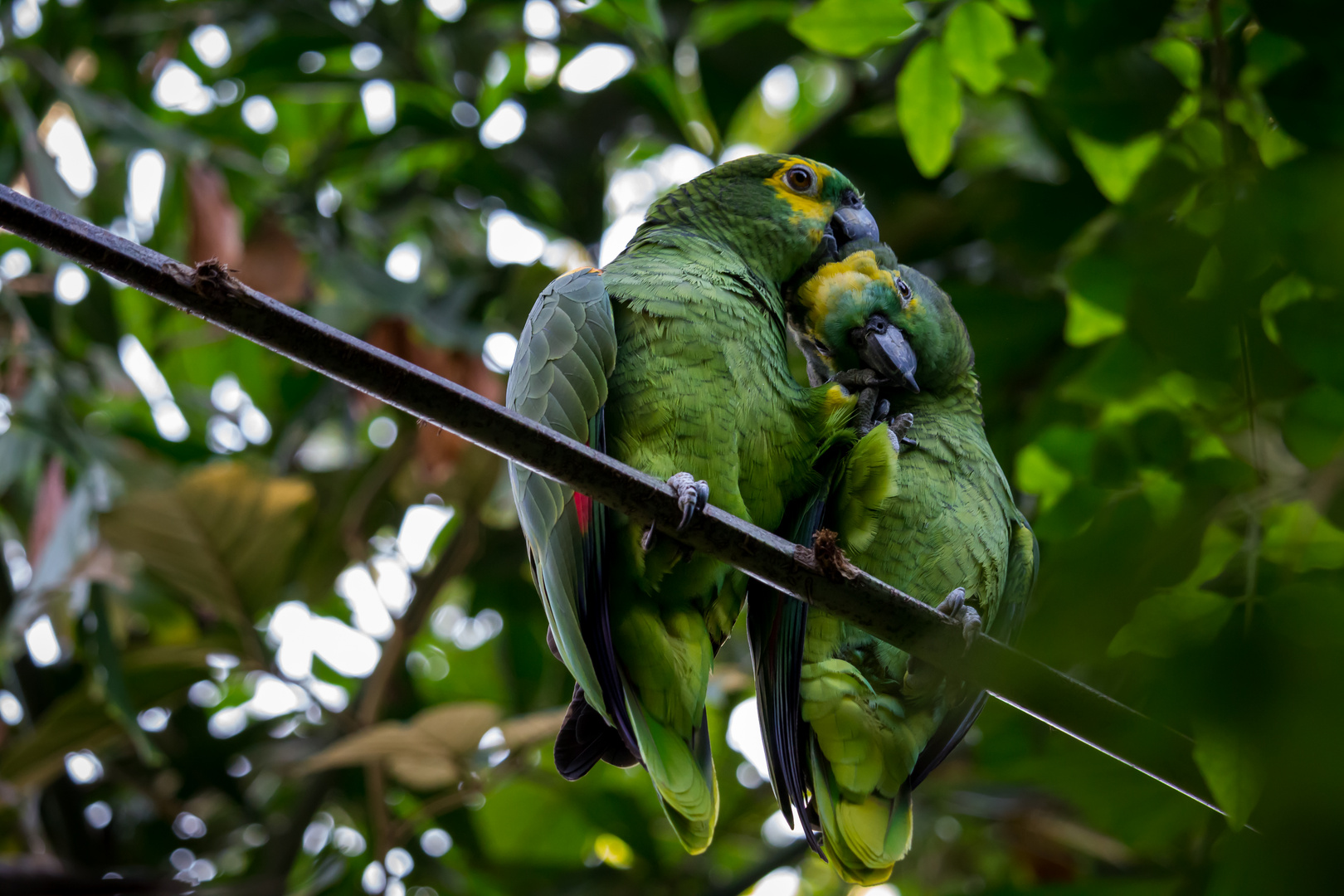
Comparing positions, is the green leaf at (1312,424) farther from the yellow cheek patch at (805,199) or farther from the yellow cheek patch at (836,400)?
the yellow cheek patch at (805,199)

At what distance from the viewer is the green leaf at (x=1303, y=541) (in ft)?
2.67

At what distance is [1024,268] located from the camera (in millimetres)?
2193

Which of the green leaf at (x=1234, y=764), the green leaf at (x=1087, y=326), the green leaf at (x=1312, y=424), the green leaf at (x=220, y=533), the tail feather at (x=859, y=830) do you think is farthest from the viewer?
the green leaf at (x=220, y=533)

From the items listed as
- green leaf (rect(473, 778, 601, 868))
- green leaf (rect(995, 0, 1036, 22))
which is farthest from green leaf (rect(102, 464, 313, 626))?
green leaf (rect(995, 0, 1036, 22))

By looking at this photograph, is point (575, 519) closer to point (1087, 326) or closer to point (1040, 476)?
point (1040, 476)

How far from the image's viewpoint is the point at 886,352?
61.2 inches

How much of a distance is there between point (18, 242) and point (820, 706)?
2.48 meters

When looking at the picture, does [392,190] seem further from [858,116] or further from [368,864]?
[368,864]

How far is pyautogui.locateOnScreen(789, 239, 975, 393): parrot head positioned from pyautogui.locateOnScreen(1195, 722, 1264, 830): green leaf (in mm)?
943

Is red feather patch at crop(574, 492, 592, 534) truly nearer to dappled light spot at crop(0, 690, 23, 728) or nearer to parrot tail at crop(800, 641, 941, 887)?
parrot tail at crop(800, 641, 941, 887)

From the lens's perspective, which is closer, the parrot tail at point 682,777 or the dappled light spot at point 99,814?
the parrot tail at point 682,777

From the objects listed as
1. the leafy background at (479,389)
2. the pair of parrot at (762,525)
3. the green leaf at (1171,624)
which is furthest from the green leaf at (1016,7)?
the green leaf at (1171,624)

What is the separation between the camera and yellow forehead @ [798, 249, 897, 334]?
160 cm

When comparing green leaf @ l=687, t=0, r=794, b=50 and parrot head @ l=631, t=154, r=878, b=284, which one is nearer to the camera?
parrot head @ l=631, t=154, r=878, b=284
